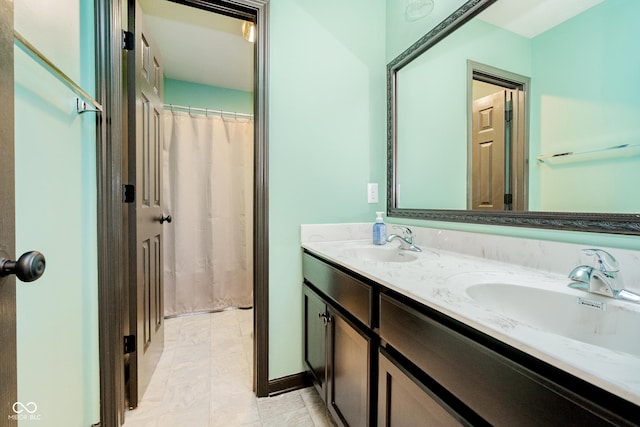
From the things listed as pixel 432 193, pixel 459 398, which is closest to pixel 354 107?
pixel 432 193

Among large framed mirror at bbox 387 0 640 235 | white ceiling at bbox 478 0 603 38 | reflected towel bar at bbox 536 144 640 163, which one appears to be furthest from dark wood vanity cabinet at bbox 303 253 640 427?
white ceiling at bbox 478 0 603 38

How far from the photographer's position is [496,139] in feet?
3.68

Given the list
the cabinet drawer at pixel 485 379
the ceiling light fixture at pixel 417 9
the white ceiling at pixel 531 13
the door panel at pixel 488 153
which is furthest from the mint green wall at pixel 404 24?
the cabinet drawer at pixel 485 379

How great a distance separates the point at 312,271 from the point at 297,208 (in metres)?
0.36

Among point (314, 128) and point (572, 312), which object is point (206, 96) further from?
point (572, 312)

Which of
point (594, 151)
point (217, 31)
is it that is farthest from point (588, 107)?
point (217, 31)

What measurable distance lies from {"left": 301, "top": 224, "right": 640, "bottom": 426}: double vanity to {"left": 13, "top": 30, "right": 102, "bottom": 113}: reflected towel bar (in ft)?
3.34

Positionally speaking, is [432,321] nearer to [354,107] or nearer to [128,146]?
[354,107]

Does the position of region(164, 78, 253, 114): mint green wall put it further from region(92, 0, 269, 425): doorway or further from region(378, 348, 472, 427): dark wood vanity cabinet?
region(378, 348, 472, 427): dark wood vanity cabinet

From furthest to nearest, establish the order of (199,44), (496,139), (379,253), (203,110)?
(203,110) → (199,44) → (379,253) → (496,139)

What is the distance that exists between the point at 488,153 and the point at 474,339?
90 centimetres

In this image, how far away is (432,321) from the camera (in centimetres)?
64

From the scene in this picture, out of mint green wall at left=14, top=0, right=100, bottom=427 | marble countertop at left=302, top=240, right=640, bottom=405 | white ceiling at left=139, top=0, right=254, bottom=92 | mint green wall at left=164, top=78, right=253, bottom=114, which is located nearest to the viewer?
marble countertop at left=302, top=240, right=640, bottom=405

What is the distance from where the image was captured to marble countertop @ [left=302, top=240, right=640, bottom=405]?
1.23 feet
